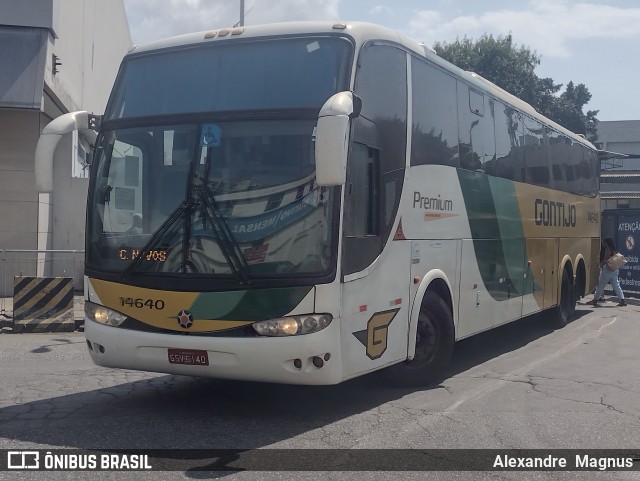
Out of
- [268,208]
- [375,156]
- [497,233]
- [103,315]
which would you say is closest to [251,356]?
[268,208]

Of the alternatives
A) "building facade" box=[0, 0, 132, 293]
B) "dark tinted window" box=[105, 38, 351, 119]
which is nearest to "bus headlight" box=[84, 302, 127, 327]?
"dark tinted window" box=[105, 38, 351, 119]

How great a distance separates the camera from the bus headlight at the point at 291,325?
6922mm

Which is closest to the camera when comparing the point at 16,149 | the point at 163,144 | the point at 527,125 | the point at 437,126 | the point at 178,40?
the point at 163,144

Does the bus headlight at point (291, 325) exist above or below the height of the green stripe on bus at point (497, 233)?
below

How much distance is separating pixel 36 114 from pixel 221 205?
1168cm

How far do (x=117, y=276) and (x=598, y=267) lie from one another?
13595 millimetres

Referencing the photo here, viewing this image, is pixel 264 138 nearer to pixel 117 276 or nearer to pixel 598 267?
pixel 117 276

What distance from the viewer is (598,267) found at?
60.5ft

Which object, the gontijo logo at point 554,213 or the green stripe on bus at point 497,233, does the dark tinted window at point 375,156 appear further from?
the gontijo logo at point 554,213

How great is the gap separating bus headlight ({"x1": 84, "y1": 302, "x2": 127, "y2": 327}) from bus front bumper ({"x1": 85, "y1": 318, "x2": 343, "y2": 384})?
0.83 ft

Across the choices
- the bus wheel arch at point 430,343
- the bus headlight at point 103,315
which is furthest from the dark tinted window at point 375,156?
the bus headlight at point 103,315

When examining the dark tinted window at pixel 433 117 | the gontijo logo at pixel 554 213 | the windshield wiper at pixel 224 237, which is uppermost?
the dark tinted window at pixel 433 117

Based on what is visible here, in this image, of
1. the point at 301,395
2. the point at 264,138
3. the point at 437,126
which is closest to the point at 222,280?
the point at 264,138

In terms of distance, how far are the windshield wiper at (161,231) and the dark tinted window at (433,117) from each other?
259 cm
